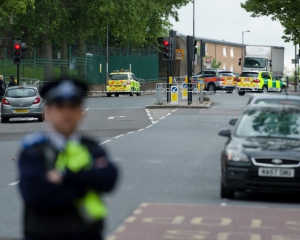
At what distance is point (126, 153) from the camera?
19.9 meters

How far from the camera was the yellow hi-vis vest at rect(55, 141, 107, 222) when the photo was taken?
14.1 ft

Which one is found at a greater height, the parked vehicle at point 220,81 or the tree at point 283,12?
the tree at point 283,12

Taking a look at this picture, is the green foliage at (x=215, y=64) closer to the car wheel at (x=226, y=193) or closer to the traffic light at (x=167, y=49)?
the traffic light at (x=167, y=49)

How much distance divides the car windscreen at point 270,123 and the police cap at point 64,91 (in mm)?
8610

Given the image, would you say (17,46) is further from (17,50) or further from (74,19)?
(74,19)

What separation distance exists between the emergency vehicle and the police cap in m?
57.1

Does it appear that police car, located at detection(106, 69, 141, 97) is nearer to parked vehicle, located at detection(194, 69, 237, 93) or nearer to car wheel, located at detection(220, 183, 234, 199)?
parked vehicle, located at detection(194, 69, 237, 93)

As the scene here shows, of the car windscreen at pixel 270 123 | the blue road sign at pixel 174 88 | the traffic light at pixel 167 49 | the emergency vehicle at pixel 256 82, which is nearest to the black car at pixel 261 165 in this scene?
the car windscreen at pixel 270 123

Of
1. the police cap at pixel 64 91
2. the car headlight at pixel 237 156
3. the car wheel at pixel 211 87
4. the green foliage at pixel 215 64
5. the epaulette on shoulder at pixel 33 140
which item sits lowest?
the car wheel at pixel 211 87

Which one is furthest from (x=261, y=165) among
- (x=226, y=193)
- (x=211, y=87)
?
(x=211, y=87)

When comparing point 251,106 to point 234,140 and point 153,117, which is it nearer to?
point 234,140

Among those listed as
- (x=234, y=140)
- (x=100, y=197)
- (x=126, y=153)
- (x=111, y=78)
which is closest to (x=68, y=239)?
(x=100, y=197)

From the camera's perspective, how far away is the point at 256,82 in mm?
61656

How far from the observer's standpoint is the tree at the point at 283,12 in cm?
4438
